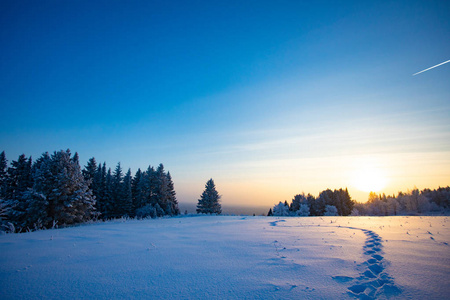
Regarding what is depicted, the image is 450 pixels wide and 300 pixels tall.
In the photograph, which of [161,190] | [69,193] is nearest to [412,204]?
[161,190]

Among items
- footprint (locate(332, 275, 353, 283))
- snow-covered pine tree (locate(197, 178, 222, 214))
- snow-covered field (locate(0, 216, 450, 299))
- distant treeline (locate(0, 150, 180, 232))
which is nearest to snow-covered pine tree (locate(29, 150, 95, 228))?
distant treeline (locate(0, 150, 180, 232))

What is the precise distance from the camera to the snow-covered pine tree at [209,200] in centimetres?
4350

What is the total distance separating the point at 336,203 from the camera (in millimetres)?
65938

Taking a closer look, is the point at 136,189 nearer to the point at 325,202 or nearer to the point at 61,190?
the point at 61,190

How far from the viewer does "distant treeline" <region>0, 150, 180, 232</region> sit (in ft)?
70.0

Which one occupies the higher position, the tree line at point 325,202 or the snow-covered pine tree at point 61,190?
the snow-covered pine tree at point 61,190

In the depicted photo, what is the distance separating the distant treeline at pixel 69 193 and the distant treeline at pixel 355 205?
3392 centimetres

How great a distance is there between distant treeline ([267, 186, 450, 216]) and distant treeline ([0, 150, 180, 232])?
111 feet

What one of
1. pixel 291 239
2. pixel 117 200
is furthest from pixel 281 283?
pixel 117 200

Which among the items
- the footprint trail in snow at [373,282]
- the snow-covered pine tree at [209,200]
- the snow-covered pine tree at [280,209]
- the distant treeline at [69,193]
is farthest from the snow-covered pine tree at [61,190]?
the snow-covered pine tree at [280,209]

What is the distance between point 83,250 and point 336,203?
246ft

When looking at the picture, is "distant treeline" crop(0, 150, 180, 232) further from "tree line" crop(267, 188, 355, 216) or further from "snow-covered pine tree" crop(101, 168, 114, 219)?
"tree line" crop(267, 188, 355, 216)

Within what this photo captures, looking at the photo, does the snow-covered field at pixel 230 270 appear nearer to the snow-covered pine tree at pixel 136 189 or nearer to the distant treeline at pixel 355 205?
the snow-covered pine tree at pixel 136 189

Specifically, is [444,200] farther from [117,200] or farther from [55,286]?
[117,200]
